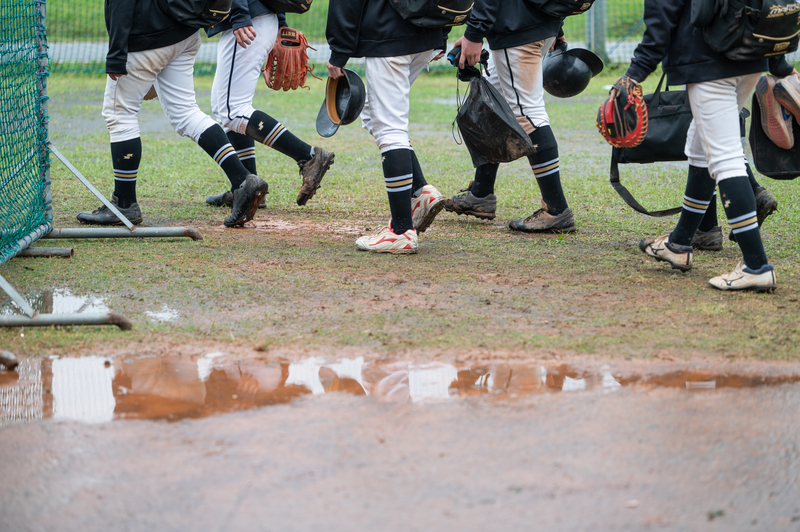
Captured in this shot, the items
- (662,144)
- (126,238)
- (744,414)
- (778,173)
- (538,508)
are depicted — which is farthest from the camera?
(126,238)

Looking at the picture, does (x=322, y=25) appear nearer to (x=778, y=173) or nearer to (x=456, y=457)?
(x=778, y=173)

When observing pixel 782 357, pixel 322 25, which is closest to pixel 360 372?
pixel 782 357

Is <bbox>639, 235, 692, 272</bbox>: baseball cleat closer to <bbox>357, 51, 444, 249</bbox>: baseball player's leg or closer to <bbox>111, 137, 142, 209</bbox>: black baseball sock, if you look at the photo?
<bbox>357, 51, 444, 249</bbox>: baseball player's leg

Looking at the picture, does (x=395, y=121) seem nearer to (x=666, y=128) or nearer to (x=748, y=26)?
(x=666, y=128)

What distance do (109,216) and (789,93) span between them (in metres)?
4.15

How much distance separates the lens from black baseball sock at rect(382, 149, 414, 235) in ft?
15.2

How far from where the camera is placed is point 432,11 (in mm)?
4266

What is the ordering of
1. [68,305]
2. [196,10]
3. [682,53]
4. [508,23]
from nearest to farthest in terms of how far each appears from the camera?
[68,305] → [682,53] → [196,10] → [508,23]

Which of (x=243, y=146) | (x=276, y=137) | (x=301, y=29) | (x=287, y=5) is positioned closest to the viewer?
(x=287, y=5)

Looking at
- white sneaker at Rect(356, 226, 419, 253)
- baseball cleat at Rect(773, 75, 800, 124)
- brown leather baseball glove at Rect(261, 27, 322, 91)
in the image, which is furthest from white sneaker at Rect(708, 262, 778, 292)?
A: brown leather baseball glove at Rect(261, 27, 322, 91)

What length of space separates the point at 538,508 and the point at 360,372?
1056 mm

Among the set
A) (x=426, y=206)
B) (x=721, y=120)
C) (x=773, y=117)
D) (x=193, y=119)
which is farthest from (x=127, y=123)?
(x=773, y=117)

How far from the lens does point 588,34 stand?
57.0ft

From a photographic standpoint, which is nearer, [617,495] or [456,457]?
[617,495]
